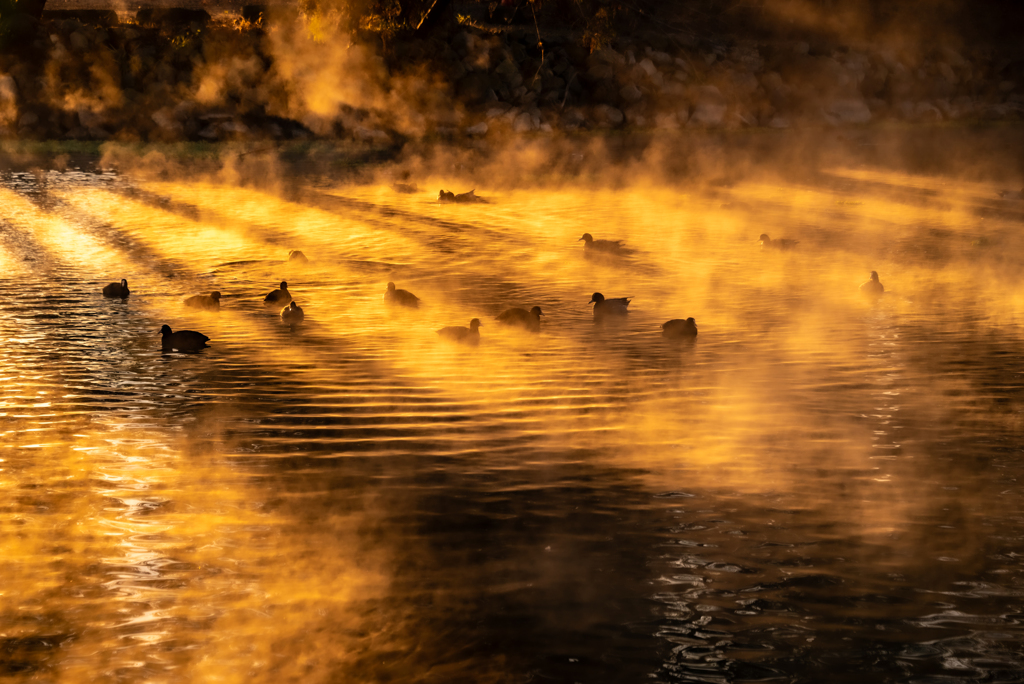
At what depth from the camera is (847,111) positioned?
144 feet

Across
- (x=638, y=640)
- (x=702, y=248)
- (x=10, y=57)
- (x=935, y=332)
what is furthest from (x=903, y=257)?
(x=10, y=57)

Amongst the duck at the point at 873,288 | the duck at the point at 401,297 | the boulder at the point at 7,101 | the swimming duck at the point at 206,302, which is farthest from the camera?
the boulder at the point at 7,101

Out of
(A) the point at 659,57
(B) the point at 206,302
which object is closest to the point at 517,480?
(B) the point at 206,302

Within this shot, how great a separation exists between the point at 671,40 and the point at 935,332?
35.7m

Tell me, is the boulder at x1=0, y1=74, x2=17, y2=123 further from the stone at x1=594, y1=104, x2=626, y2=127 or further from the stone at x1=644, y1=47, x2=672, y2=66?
the stone at x1=644, y1=47, x2=672, y2=66

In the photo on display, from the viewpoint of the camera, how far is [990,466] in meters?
8.20

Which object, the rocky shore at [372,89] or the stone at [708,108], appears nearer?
the rocky shore at [372,89]

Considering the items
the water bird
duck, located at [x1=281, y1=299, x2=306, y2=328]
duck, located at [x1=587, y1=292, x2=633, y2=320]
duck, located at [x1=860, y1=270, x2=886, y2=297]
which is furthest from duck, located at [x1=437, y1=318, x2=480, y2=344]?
the water bird

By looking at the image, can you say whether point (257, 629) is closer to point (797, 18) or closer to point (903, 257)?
point (903, 257)

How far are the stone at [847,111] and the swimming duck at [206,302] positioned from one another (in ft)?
113

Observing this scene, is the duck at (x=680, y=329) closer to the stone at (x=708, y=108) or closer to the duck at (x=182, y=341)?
the duck at (x=182, y=341)

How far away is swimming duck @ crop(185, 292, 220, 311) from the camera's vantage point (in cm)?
1402

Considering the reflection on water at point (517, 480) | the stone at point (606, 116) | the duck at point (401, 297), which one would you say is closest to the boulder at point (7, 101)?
the stone at point (606, 116)

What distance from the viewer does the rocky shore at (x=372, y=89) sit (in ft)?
123
